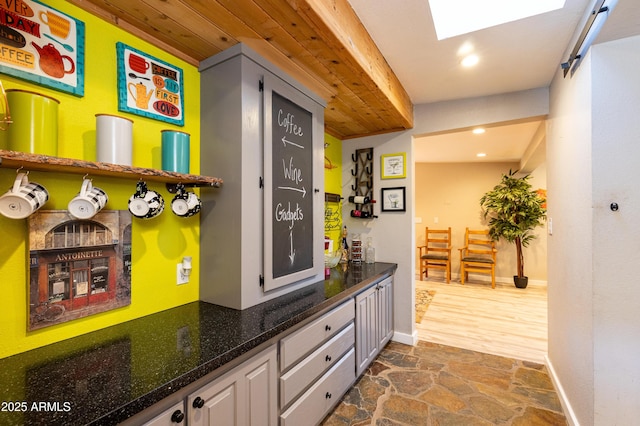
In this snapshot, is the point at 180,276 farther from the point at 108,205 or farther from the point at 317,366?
the point at 317,366

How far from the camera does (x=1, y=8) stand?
3.09ft

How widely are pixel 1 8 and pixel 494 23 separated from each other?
2167mm

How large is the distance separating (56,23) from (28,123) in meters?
0.43

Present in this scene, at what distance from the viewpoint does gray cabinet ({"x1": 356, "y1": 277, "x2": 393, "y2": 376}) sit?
2104 mm

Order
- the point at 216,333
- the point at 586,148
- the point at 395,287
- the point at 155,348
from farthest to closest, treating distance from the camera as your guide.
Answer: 1. the point at 395,287
2. the point at 586,148
3. the point at 216,333
4. the point at 155,348

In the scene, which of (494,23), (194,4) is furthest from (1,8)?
(494,23)

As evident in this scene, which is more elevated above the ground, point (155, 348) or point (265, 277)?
point (265, 277)

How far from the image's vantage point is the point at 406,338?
281cm

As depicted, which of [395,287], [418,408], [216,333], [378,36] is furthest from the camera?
[395,287]

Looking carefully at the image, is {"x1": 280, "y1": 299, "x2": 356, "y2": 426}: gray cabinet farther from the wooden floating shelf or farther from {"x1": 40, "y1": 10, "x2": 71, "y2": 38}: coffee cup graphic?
{"x1": 40, "y1": 10, "x2": 71, "y2": 38}: coffee cup graphic

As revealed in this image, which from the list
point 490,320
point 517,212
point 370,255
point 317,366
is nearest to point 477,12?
point 370,255

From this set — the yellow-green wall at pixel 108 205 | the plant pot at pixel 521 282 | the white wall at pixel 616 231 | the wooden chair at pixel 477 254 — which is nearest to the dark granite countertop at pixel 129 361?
the yellow-green wall at pixel 108 205

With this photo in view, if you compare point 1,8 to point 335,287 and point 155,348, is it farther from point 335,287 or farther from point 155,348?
point 335,287

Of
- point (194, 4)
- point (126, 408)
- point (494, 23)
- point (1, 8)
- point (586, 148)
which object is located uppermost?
point (494, 23)
